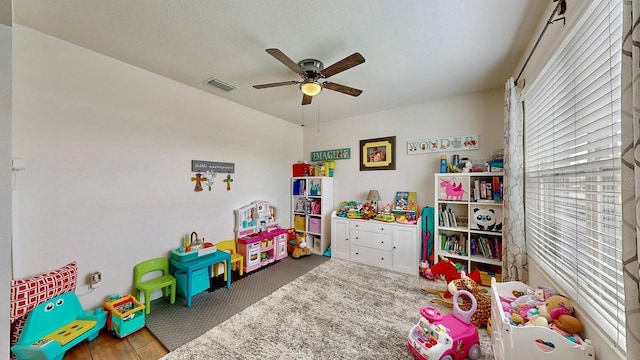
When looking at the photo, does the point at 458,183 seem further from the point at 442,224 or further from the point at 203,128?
the point at 203,128

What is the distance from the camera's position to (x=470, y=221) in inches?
108

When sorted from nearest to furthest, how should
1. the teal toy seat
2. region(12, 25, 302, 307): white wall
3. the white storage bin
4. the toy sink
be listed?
Answer: 1. the white storage bin
2. the teal toy seat
3. region(12, 25, 302, 307): white wall
4. the toy sink

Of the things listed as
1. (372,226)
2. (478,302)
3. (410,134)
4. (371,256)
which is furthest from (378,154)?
(478,302)

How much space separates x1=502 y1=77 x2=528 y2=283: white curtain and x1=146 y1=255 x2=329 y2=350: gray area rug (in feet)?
7.77

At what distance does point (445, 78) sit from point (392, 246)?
2.27 m

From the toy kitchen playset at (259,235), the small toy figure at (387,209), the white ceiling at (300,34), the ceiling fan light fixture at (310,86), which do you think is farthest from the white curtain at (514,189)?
the toy kitchen playset at (259,235)

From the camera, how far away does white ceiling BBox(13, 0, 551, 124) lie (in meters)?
1.49

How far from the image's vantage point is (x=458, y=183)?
2.88 meters

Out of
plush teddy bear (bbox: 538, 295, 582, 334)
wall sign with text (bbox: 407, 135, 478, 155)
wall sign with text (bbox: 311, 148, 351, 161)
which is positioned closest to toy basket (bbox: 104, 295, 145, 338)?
plush teddy bear (bbox: 538, 295, 582, 334)

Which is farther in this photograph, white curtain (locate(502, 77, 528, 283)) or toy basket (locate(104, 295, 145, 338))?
white curtain (locate(502, 77, 528, 283))

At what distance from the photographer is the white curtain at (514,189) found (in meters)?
1.93

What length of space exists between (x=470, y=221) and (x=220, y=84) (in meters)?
3.54

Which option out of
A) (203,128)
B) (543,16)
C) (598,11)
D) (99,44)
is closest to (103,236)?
(203,128)

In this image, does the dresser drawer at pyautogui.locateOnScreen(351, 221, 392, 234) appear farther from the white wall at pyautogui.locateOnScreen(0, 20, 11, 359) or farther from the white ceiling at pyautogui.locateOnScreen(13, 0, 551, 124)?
the white wall at pyautogui.locateOnScreen(0, 20, 11, 359)
